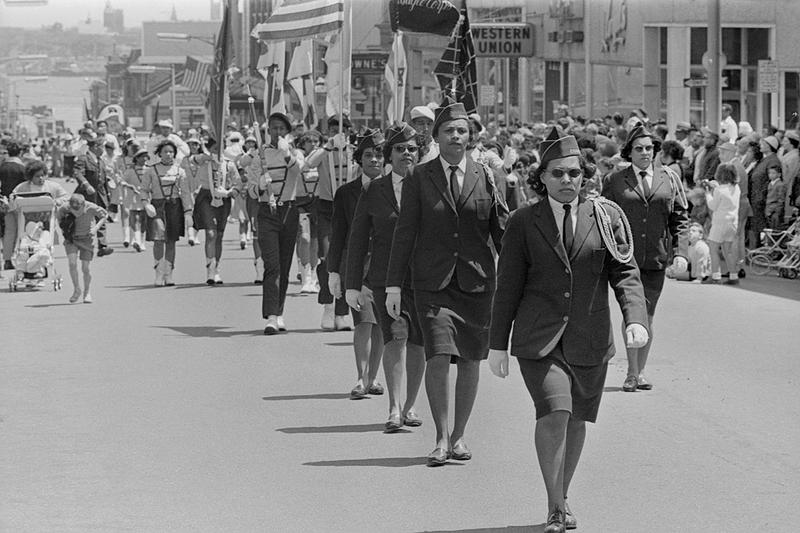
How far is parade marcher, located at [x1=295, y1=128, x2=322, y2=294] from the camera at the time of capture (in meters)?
18.6

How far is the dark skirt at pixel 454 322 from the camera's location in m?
9.03

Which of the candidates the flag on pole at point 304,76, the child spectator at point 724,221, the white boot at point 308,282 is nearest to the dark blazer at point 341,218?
the flag on pole at point 304,76

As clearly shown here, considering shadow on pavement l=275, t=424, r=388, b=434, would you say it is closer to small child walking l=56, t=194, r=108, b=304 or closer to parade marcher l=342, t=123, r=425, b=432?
parade marcher l=342, t=123, r=425, b=432

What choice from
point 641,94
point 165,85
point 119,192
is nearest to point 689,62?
point 641,94

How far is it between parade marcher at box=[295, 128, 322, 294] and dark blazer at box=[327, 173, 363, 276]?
19.6 feet

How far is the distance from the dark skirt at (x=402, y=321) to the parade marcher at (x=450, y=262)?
332 mm

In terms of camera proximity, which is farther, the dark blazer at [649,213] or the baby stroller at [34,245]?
the baby stroller at [34,245]

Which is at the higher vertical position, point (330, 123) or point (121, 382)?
point (330, 123)

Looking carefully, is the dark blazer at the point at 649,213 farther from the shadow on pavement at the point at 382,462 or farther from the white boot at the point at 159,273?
the white boot at the point at 159,273

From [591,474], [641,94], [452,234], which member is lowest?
[591,474]

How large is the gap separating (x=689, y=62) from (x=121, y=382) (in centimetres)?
2974

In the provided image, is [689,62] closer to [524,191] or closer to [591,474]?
[524,191]

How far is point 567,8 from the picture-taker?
47000 mm

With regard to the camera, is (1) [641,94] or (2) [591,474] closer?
(2) [591,474]
